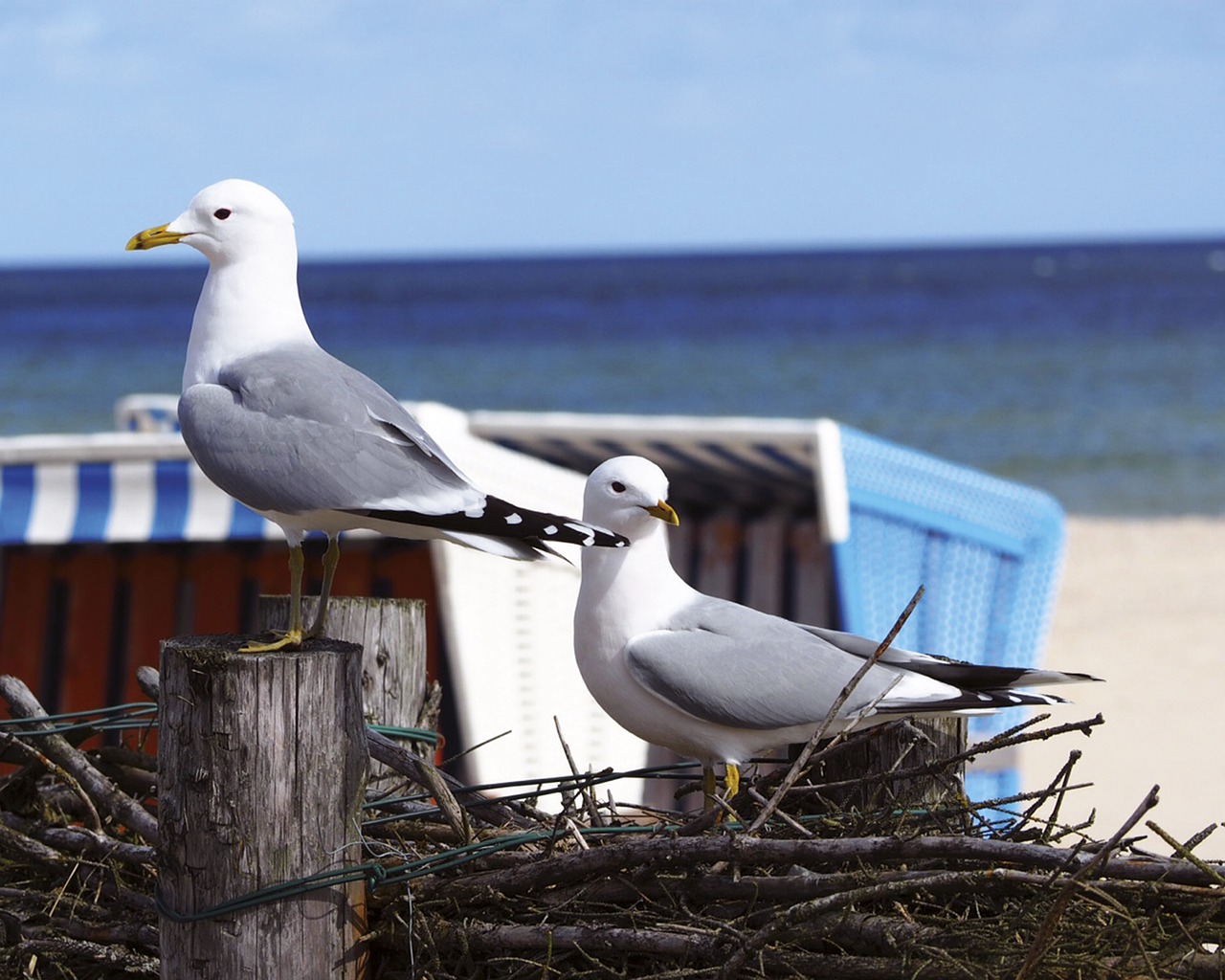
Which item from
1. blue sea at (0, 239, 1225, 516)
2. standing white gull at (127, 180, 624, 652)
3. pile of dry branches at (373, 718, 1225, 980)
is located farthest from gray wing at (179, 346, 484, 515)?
blue sea at (0, 239, 1225, 516)

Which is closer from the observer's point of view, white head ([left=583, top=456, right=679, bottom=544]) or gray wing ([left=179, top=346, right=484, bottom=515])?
gray wing ([left=179, top=346, right=484, bottom=515])

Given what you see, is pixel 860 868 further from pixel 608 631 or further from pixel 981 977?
pixel 608 631

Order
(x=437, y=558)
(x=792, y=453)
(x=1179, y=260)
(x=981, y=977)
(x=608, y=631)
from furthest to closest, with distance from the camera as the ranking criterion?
(x=1179, y=260)
(x=792, y=453)
(x=437, y=558)
(x=608, y=631)
(x=981, y=977)

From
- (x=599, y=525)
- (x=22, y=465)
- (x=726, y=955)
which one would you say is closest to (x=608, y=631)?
→ (x=599, y=525)

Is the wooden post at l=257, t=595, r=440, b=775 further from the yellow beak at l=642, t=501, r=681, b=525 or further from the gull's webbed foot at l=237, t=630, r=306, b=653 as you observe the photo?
the yellow beak at l=642, t=501, r=681, b=525

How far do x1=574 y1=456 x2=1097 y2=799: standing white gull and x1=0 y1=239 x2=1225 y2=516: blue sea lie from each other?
1611 cm

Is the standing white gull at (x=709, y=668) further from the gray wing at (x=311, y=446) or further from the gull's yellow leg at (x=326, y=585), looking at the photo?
the gull's yellow leg at (x=326, y=585)

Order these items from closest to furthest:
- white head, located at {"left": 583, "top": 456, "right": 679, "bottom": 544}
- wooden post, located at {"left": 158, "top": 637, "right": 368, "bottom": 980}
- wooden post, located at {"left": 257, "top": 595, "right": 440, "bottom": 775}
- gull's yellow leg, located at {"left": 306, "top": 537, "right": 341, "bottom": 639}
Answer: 1. wooden post, located at {"left": 158, "top": 637, "right": 368, "bottom": 980}
2. white head, located at {"left": 583, "top": 456, "right": 679, "bottom": 544}
3. gull's yellow leg, located at {"left": 306, "top": 537, "right": 341, "bottom": 639}
4. wooden post, located at {"left": 257, "top": 595, "right": 440, "bottom": 775}

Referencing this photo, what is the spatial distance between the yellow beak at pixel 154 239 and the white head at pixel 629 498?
3.27 feet

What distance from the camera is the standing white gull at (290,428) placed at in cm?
294

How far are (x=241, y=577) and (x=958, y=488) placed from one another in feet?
10.6

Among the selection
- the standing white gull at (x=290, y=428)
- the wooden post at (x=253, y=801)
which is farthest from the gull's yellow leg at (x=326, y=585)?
the wooden post at (x=253, y=801)

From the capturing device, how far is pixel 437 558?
6.02 metres

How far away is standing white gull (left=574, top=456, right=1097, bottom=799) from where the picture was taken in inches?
120
